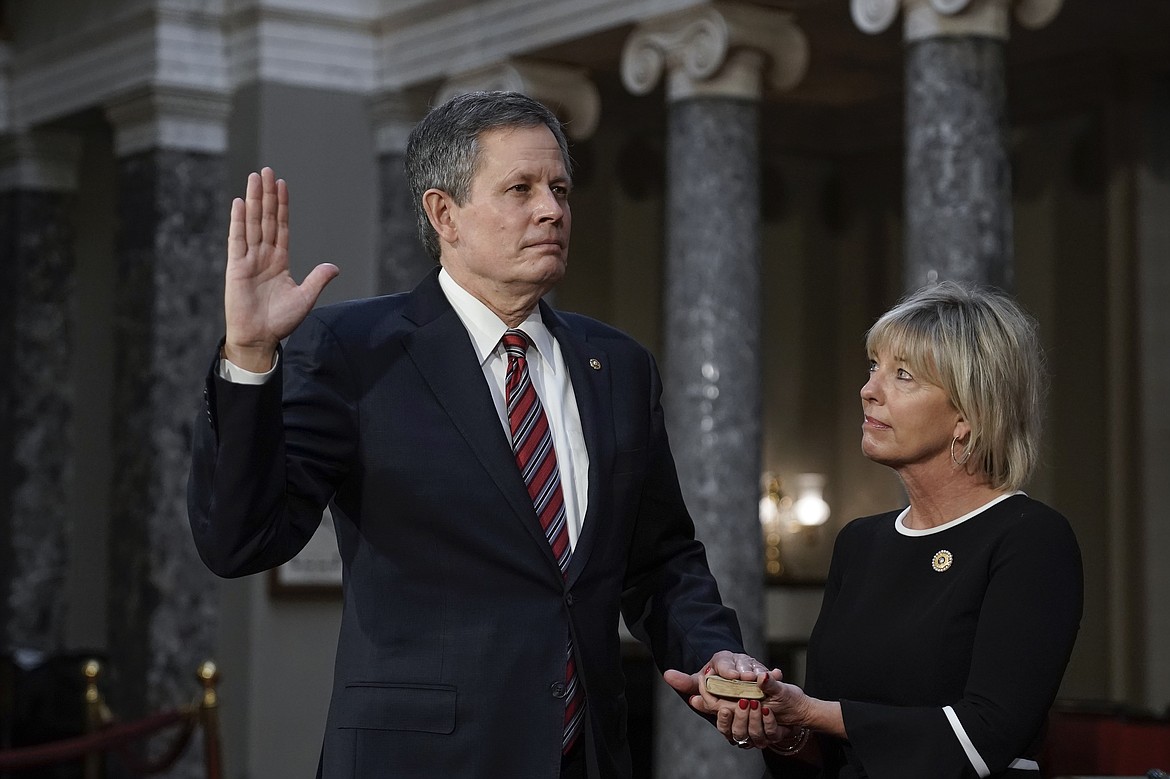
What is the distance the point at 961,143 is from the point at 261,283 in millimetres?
4936

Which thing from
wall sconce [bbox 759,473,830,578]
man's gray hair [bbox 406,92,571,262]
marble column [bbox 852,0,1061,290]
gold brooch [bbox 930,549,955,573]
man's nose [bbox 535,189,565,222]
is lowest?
wall sconce [bbox 759,473,830,578]

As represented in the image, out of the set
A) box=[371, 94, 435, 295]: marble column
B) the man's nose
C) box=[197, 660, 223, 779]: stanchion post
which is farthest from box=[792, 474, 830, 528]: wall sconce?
the man's nose

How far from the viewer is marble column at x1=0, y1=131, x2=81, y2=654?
11.9 metres

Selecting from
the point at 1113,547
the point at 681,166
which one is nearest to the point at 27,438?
the point at 681,166

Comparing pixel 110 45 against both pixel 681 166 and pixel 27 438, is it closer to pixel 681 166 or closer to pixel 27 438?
pixel 27 438

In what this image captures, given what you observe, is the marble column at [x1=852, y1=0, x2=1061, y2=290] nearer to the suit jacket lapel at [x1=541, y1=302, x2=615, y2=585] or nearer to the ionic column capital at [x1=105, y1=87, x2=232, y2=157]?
the suit jacket lapel at [x1=541, y1=302, x2=615, y2=585]

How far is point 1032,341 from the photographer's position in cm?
319

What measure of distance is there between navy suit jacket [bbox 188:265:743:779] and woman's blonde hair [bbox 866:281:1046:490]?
58 centimetres

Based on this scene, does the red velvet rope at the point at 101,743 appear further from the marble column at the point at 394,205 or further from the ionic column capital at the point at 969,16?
the ionic column capital at the point at 969,16

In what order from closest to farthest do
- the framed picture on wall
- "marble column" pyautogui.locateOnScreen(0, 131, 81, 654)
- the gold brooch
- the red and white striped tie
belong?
the red and white striped tie → the gold brooch → the framed picture on wall → "marble column" pyautogui.locateOnScreen(0, 131, 81, 654)

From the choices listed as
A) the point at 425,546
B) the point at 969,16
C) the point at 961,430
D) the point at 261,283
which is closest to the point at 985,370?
the point at 961,430

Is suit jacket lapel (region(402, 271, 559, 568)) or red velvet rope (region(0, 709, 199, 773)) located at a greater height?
suit jacket lapel (region(402, 271, 559, 568))

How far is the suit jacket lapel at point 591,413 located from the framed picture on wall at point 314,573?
677cm

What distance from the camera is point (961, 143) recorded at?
7.16m
